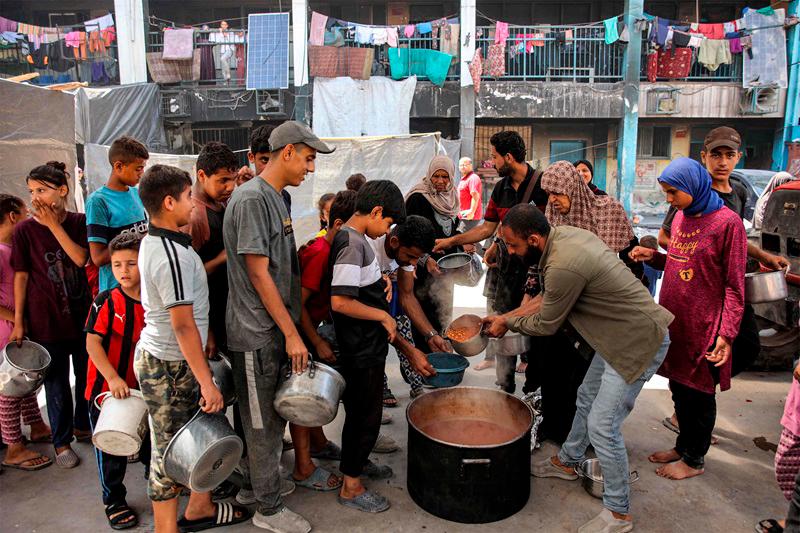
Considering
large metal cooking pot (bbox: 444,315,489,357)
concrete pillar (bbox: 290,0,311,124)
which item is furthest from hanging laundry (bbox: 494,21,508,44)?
large metal cooking pot (bbox: 444,315,489,357)

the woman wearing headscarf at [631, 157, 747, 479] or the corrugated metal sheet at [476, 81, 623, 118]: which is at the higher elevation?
the corrugated metal sheet at [476, 81, 623, 118]

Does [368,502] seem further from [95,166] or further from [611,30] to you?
[611,30]

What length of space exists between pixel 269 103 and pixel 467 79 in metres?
5.37

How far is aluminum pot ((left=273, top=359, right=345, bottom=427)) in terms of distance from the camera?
279 cm

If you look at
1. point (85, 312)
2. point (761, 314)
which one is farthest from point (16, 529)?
point (761, 314)

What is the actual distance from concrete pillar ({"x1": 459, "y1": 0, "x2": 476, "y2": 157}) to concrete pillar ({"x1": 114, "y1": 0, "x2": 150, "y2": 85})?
8480mm

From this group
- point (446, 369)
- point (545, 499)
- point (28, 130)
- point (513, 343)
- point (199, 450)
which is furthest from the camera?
point (28, 130)

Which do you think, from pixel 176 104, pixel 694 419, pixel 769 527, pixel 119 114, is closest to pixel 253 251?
pixel 694 419

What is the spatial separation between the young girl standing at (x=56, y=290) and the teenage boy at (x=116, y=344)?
721 millimetres

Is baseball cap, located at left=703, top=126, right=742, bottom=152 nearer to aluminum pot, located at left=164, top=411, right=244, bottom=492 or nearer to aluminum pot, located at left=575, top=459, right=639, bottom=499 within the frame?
aluminum pot, located at left=575, top=459, right=639, bottom=499

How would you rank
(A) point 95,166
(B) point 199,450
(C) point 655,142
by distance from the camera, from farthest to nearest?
(C) point 655,142, (A) point 95,166, (B) point 199,450

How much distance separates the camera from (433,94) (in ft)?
50.4

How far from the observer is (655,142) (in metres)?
18.0

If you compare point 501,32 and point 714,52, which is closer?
point 501,32
